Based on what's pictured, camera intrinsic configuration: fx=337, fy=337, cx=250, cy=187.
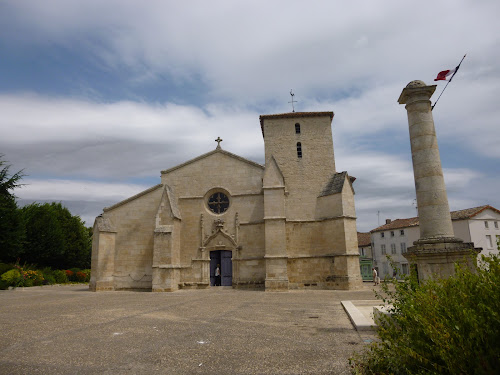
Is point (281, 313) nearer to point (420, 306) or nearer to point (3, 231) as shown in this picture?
point (420, 306)

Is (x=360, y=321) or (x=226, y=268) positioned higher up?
(x=226, y=268)

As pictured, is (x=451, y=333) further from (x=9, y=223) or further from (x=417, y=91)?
(x=9, y=223)

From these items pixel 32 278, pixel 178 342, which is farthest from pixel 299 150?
pixel 32 278

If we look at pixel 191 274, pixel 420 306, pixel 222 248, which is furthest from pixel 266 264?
pixel 420 306

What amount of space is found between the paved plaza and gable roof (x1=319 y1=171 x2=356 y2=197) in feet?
34.0

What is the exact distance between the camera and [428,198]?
8.34 meters

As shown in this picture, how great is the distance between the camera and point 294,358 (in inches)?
186

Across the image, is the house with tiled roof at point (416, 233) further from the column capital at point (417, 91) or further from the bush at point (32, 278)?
the bush at point (32, 278)

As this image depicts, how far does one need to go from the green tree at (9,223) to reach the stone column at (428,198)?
2290 centimetres

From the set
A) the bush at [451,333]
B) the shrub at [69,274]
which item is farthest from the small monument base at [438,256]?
the shrub at [69,274]

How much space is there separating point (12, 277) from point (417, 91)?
70.6 ft

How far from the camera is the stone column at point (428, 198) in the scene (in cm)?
752

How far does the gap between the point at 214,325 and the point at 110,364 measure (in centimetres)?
301

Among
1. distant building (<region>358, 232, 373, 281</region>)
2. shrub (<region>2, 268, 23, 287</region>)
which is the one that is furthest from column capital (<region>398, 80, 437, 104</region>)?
distant building (<region>358, 232, 373, 281</region>)
